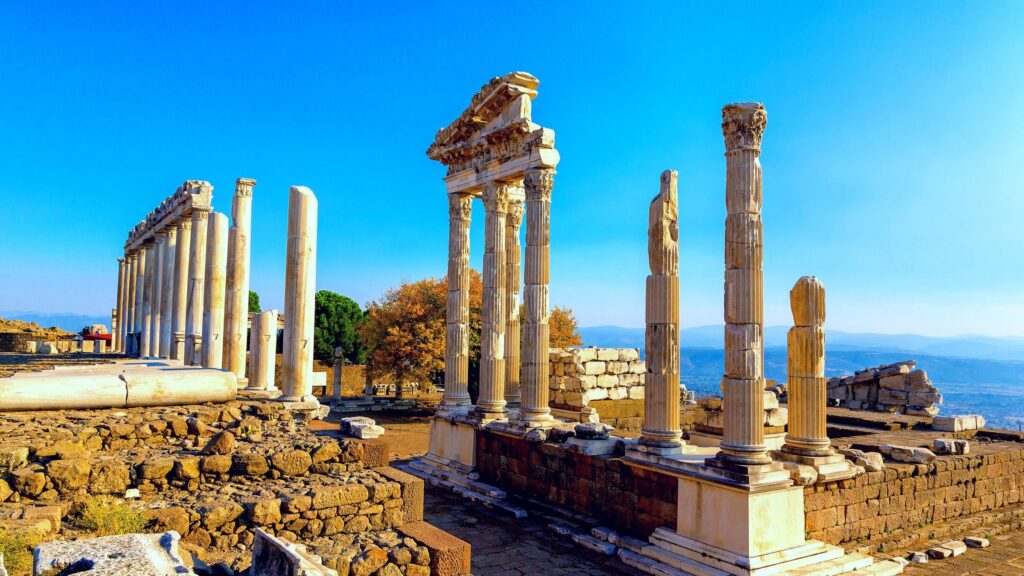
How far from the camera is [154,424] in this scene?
967 cm

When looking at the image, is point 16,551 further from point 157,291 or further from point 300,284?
point 157,291

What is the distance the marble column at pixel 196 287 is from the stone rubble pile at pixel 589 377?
10782mm

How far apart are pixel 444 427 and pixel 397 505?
27.2ft

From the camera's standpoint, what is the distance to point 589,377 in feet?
64.4

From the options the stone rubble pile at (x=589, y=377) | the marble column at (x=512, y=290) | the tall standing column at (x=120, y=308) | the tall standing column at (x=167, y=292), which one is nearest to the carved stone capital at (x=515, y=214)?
the marble column at (x=512, y=290)

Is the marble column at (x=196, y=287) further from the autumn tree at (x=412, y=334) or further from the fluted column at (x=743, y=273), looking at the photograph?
the fluted column at (x=743, y=273)

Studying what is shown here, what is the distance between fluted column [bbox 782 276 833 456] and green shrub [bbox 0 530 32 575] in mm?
9723

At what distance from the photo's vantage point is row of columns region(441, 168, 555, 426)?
14133 millimetres

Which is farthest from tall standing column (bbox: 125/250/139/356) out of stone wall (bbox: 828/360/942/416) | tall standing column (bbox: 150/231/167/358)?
stone wall (bbox: 828/360/942/416)

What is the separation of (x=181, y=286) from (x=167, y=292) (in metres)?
2.31

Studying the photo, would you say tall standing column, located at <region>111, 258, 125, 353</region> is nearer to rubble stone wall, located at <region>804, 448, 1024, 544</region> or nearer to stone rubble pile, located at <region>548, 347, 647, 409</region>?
stone rubble pile, located at <region>548, 347, 647, 409</region>

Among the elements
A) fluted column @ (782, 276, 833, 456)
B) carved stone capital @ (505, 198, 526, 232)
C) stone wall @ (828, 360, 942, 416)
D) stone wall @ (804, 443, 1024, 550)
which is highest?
carved stone capital @ (505, 198, 526, 232)

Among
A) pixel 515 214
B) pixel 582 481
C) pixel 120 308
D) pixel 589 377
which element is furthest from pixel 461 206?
pixel 120 308

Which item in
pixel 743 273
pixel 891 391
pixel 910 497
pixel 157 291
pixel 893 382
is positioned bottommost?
pixel 910 497
